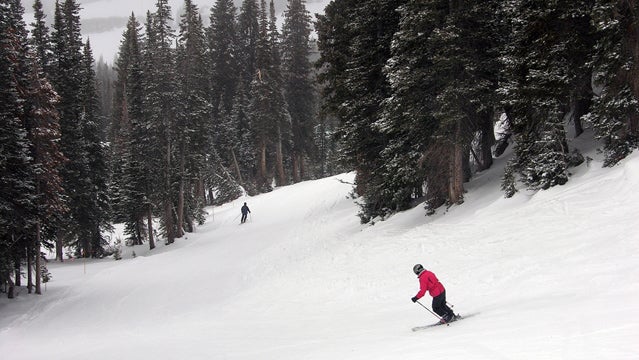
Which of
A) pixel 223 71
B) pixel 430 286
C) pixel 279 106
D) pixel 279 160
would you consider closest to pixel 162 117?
pixel 279 106

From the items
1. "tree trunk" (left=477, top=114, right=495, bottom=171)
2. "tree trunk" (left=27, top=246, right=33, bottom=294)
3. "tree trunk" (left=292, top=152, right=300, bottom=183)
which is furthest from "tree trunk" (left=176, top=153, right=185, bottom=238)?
"tree trunk" (left=477, top=114, right=495, bottom=171)

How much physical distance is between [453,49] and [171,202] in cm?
2511

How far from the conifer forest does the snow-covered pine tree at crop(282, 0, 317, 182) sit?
210 inches

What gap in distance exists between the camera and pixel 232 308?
18.4 m

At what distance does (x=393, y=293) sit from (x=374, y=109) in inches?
405

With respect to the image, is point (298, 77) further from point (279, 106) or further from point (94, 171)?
point (94, 171)

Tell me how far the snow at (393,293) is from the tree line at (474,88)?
1.34 m

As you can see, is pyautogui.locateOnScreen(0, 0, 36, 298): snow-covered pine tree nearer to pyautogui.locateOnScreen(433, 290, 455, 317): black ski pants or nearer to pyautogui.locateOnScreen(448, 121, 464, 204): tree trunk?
pyautogui.locateOnScreen(433, 290, 455, 317): black ski pants

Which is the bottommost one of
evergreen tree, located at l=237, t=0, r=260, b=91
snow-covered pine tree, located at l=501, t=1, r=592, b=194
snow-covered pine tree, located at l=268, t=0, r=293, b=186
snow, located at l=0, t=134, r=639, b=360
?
snow, located at l=0, t=134, r=639, b=360

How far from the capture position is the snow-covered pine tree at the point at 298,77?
51.5 m

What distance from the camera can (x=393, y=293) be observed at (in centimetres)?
1509

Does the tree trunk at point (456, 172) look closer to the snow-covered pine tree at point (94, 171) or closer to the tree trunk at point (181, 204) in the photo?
the tree trunk at point (181, 204)

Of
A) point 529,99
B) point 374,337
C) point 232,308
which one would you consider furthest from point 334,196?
point 374,337

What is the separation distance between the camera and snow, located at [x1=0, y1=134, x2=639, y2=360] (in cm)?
853
